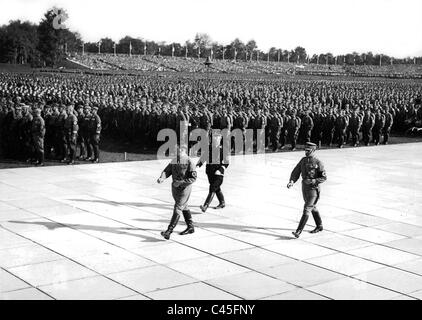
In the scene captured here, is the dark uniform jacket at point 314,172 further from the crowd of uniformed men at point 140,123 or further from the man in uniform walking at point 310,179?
the crowd of uniformed men at point 140,123

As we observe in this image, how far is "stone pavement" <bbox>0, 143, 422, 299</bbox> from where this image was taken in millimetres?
7750

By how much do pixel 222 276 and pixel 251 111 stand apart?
14.4 meters

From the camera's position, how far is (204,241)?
991cm

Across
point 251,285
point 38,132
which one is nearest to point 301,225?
point 251,285

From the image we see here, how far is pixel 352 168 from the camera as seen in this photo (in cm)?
1798

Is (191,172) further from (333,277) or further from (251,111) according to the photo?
(251,111)

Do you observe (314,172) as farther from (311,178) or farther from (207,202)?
(207,202)

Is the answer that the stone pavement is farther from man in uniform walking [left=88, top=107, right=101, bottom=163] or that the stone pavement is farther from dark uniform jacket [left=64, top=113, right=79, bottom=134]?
man in uniform walking [left=88, top=107, right=101, bottom=163]

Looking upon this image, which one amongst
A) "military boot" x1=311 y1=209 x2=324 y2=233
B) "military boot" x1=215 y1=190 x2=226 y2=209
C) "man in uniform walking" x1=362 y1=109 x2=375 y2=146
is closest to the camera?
"military boot" x1=311 y1=209 x2=324 y2=233

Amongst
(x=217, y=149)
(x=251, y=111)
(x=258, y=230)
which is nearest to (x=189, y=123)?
(x=251, y=111)

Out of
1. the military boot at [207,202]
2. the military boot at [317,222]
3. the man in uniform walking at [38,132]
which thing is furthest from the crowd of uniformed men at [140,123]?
the military boot at [317,222]

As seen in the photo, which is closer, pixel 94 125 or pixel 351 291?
pixel 351 291

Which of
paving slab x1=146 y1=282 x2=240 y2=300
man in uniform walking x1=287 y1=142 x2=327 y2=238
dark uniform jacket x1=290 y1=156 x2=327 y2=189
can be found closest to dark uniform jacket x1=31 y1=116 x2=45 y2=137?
man in uniform walking x1=287 y1=142 x2=327 y2=238

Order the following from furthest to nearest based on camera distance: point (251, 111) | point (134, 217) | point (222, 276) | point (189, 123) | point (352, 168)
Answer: point (251, 111) < point (189, 123) < point (352, 168) < point (134, 217) < point (222, 276)
